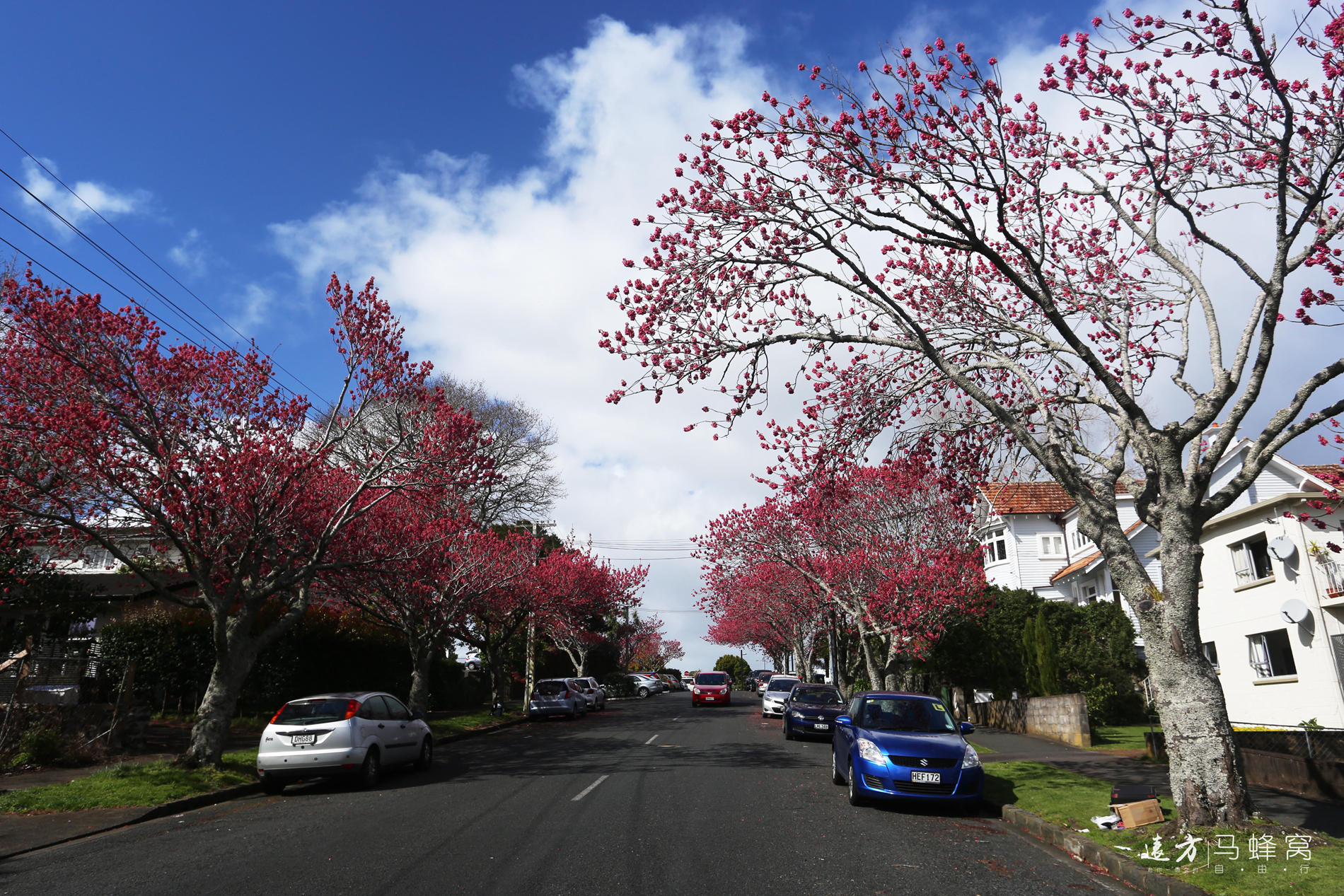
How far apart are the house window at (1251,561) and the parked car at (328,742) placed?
20.9 meters

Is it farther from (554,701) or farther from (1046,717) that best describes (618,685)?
(1046,717)

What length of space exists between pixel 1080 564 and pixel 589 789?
29221 mm

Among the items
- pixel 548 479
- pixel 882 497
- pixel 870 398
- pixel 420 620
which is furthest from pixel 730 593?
pixel 870 398

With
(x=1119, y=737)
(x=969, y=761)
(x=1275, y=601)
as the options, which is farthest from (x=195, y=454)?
(x=1275, y=601)

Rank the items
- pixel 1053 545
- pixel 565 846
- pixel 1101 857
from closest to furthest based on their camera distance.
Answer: pixel 1101 857
pixel 565 846
pixel 1053 545

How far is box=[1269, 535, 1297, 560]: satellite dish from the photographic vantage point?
18.2 meters

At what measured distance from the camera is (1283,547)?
60.1 feet

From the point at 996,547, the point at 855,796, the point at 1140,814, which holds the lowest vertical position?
the point at 855,796

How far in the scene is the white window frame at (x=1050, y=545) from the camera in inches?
1521

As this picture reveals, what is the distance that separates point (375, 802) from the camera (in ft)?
35.7

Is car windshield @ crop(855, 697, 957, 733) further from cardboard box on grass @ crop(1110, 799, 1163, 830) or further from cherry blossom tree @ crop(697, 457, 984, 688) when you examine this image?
cherry blossom tree @ crop(697, 457, 984, 688)

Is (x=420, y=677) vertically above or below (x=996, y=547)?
below

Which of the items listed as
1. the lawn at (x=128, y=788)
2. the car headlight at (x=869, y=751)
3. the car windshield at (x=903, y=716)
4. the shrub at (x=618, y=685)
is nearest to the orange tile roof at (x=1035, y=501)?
the car windshield at (x=903, y=716)

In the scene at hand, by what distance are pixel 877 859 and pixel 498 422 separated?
29242 millimetres
